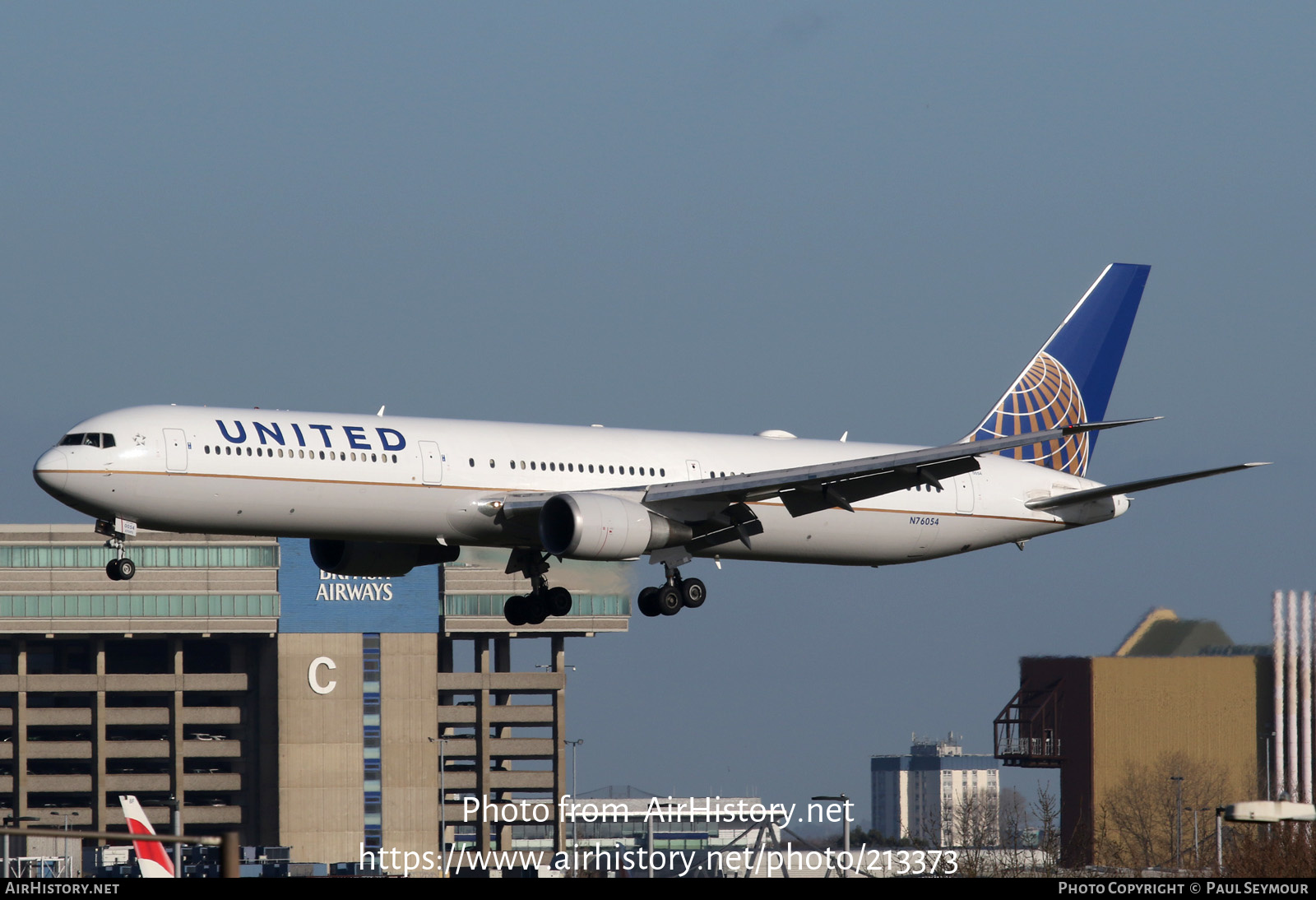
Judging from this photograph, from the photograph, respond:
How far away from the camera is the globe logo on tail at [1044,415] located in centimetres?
6431

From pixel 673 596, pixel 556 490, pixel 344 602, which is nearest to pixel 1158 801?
pixel 673 596

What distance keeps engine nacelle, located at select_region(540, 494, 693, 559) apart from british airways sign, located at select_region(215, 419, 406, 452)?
4366mm

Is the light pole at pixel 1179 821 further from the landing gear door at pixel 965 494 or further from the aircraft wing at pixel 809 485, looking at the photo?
the aircraft wing at pixel 809 485

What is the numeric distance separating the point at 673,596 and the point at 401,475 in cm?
1015

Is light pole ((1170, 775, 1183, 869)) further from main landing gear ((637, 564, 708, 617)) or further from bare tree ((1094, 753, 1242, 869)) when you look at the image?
main landing gear ((637, 564, 708, 617))

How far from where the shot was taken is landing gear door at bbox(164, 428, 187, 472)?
46.6 meters

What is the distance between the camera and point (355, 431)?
4919 centimetres

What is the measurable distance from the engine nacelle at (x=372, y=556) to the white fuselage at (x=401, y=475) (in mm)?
4541

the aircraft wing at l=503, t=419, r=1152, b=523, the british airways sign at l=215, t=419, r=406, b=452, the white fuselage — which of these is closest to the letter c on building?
the white fuselage

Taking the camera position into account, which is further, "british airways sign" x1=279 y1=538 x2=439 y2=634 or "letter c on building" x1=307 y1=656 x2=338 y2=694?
"british airways sign" x1=279 y1=538 x2=439 y2=634

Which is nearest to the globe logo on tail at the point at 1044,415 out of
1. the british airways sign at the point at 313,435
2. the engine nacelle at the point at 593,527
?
the engine nacelle at the point at 593,527

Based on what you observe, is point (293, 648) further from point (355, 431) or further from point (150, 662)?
point (355, 431)
